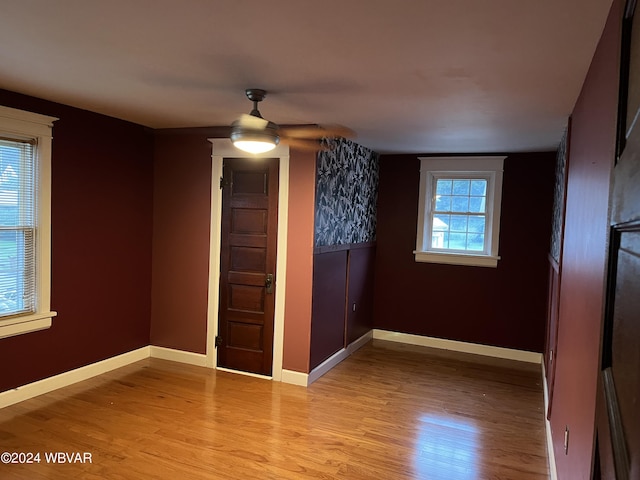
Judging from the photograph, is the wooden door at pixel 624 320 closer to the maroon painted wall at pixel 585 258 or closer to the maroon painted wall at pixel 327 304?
the maroon painted wall at pixel 585 258

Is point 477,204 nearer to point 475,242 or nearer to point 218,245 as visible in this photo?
point 475,242

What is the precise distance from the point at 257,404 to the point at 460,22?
315 centimetres

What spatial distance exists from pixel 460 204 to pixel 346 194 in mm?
1566

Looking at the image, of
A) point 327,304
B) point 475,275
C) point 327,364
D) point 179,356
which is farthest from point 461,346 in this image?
point 179,356

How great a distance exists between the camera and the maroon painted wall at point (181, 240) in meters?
4.66

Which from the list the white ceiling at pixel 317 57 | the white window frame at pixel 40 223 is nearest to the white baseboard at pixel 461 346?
the white ceiling at pixel 317 57

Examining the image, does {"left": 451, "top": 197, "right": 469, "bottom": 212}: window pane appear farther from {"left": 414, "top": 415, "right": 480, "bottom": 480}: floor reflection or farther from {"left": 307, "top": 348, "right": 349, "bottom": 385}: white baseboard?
{"left": 414, "top": 415, "right": 480, "bottom": 480}: floor reflection

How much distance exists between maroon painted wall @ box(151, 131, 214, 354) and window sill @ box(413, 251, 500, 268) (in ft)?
8.65

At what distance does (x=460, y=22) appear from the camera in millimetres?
1850

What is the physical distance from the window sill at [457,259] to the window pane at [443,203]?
538 mm

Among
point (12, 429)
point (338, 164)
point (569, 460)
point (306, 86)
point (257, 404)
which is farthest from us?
point (338, 164)

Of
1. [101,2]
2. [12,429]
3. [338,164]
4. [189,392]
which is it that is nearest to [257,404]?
[189,392]

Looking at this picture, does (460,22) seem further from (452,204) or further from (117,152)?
(452,204)

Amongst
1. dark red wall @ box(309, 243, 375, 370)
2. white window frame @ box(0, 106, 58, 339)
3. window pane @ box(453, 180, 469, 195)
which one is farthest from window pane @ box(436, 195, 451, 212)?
white window frame @ box(0, 106, 58, 339)
